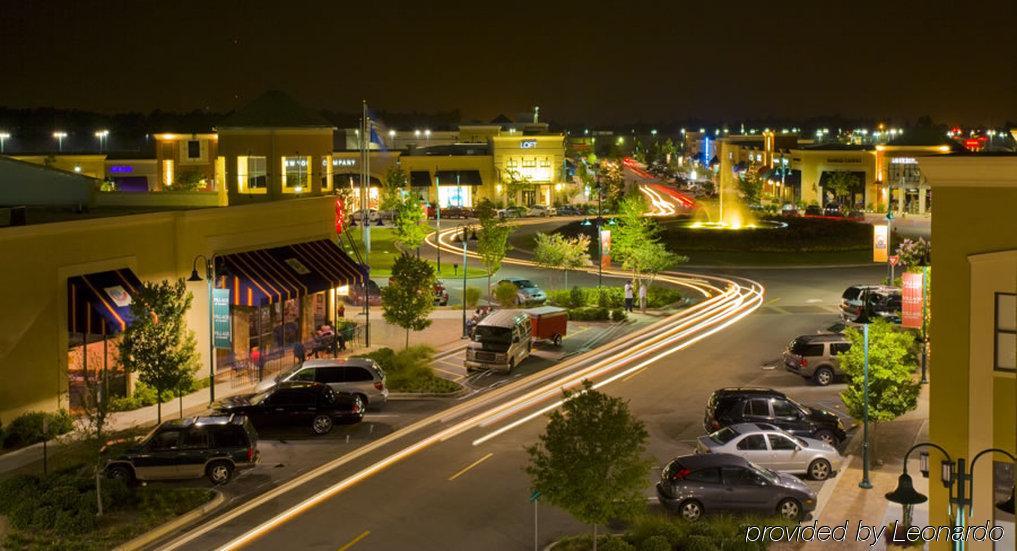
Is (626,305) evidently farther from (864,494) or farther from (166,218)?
(864,494)

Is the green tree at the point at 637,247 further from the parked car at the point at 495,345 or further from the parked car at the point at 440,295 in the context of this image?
the parked car at the point at 495,345

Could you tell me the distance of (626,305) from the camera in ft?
173

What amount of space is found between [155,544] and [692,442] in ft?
46.0

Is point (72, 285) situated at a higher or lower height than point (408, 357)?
higher

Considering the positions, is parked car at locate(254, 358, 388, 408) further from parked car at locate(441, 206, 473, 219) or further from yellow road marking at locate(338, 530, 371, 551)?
parked car at locate(441, 206, 473, 219)

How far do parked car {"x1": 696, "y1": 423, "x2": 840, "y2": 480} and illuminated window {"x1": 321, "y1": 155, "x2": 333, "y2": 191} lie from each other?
3043 cm

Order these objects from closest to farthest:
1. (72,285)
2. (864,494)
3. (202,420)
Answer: (864,494), (202,420), (72,285)

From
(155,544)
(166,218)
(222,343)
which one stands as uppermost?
(166,218)

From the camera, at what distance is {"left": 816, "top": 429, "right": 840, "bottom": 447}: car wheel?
2975 centimetres

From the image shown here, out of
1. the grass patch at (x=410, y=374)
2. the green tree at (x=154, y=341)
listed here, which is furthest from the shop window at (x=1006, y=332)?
the green tree at (x=154, y=341)

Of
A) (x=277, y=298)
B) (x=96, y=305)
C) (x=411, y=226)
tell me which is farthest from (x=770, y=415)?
(x=411, y=226)

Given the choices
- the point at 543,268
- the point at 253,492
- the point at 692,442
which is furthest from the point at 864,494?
the point at 543,268

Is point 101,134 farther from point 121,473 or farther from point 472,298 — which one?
point 121,473

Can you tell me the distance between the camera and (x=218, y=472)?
1030 inches
